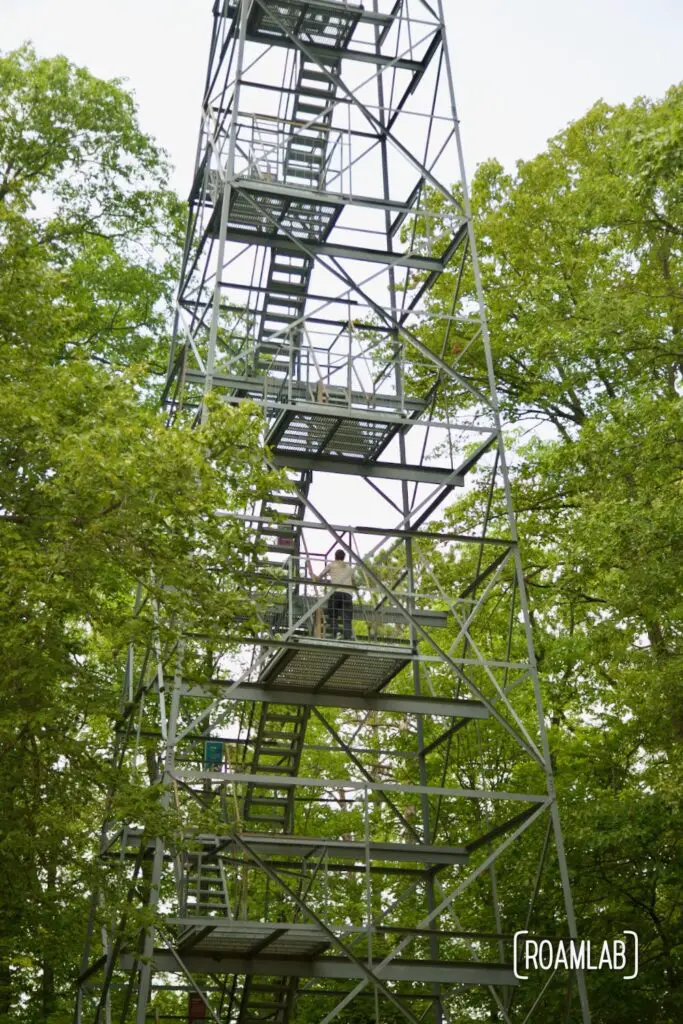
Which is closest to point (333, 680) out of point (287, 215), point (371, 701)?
point (371, 701)

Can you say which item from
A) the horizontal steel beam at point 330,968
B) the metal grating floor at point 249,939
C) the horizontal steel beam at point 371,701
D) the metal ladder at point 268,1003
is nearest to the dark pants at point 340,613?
the horizontal steel beam at point 371,701

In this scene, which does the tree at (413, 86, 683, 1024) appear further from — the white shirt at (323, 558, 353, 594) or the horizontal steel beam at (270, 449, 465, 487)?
the white shirt at (323, 558, 353, 594)

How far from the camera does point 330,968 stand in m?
15.0

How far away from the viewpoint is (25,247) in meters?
17.5

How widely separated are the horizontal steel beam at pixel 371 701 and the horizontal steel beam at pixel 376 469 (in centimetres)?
333

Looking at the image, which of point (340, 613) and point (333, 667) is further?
point (340, 613)

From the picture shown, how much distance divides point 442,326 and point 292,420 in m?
10.1

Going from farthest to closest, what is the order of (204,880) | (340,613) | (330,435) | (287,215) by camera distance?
1. (287,215)
2. (330,435)
3. (340,613)
4. (204,880)

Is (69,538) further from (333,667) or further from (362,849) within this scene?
(362,849)

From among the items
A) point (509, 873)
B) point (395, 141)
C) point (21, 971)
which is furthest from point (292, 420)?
point (21, 971)

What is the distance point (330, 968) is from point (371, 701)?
11.2 feet

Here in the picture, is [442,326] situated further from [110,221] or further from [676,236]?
[110,221]

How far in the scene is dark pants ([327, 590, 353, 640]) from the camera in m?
16.1

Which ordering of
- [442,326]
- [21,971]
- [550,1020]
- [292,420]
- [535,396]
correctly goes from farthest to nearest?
[442,326] < [535,396] < [21,971] < [550,1020] < [292,420]
